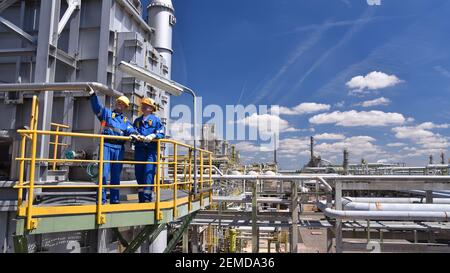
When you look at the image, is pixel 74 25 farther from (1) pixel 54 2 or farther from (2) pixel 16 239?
(2) pixel 16 239

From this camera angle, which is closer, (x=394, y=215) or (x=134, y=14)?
(x=394, y=215)

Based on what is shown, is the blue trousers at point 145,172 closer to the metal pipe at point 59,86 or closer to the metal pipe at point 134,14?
the metal pipe at point 59,86

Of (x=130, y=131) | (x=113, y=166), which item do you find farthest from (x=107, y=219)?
→ (x=130, y=131)

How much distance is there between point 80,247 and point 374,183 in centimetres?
683

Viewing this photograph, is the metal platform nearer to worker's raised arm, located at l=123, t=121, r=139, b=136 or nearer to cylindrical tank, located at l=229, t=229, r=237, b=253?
worker's raised arm, located at l=123, t=121, r=139, b=136

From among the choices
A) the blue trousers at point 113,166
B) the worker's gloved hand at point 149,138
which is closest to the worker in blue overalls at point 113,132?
the blue trousers at point 113,166

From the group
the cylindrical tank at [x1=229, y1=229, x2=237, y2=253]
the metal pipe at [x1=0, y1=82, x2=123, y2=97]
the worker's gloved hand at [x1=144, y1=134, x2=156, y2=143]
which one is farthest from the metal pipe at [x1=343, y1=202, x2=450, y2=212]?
the cylindrical tank at [x1=229, y1=229, x2=237, y2=253]

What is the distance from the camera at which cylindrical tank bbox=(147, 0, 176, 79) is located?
8859 mm

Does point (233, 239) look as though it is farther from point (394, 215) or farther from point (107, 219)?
point (107, 219)

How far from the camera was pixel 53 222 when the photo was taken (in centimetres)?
325

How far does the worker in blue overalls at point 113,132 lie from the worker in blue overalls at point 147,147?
0.19 metres

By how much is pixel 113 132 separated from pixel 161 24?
5.69m

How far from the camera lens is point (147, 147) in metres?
4.29
